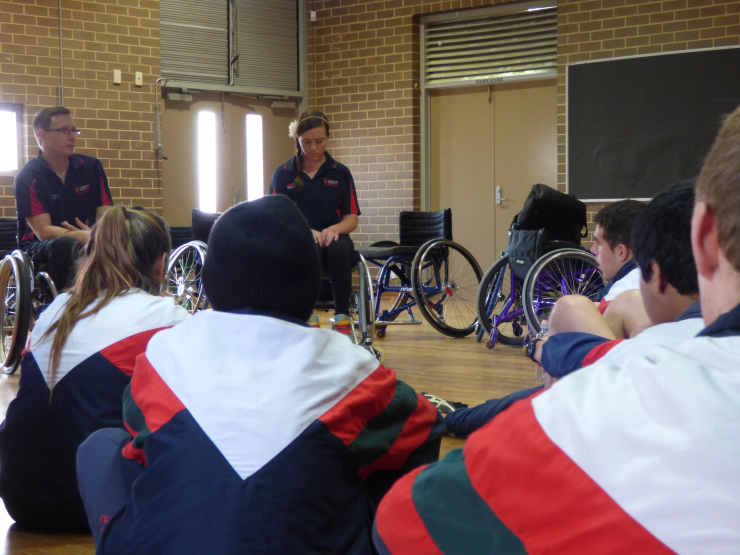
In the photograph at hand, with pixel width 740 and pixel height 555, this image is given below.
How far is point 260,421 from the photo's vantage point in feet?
2.63

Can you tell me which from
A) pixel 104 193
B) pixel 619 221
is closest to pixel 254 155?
pixel 104 193

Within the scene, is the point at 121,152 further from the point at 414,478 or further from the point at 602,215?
the point at 414,478

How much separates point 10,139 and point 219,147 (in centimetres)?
181

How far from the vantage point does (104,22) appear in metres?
5.94

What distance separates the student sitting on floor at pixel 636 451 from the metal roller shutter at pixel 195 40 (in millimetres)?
6506

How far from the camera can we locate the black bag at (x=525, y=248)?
11.9 ft

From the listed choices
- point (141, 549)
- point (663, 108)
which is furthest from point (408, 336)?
point (141, 549)

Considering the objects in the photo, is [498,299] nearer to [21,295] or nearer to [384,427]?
[21,295]

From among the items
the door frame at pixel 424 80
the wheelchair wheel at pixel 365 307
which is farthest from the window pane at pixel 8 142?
the wheelchair wheel at pixel 365 307

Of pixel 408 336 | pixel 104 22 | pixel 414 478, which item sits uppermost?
pixel 104 22

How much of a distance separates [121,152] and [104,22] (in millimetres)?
1049

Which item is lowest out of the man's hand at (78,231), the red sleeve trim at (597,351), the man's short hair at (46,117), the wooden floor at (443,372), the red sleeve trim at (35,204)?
the wooden floor at (443,372)

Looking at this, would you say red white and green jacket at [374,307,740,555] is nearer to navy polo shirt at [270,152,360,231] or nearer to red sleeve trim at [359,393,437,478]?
red sleeve trim at [359,393,437,478]

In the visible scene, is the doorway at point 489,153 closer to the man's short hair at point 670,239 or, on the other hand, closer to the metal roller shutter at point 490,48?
the metal roller shutter at point 490,48
